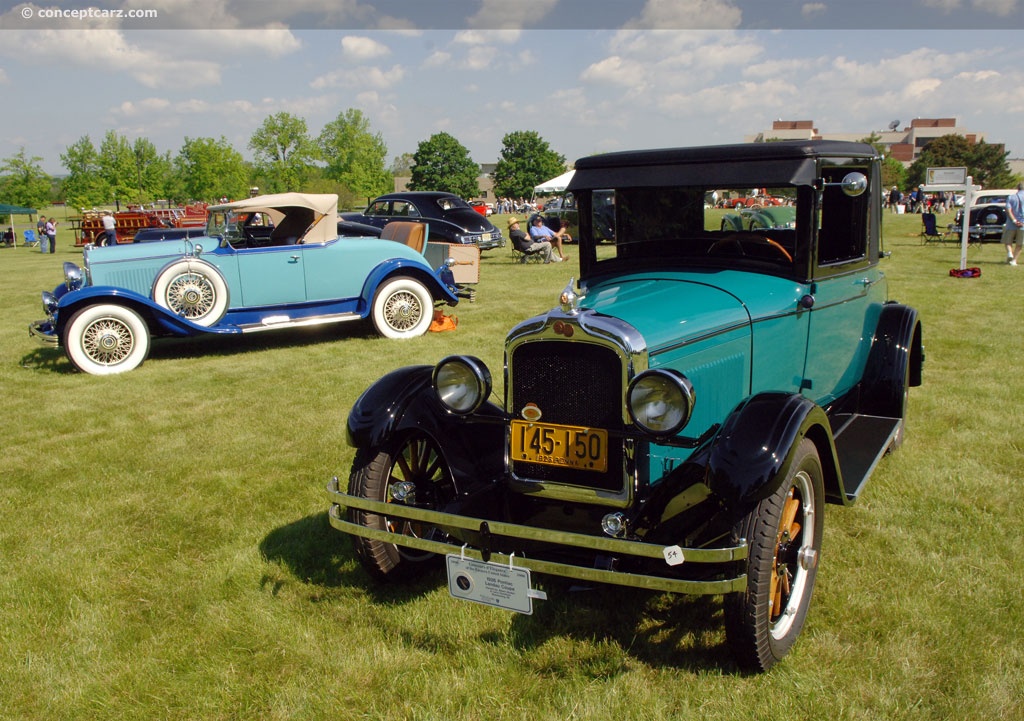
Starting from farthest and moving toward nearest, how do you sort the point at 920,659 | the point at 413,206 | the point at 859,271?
the point at 413,206 < the point at 859,271 < the point at 920,659

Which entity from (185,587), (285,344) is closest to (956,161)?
(285,344)

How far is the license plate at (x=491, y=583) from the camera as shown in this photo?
8.75 feet

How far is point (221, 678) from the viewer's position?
2.88 m

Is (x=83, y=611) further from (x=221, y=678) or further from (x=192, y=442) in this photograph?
(x=192, y=442)

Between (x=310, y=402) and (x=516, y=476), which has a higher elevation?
(x=516, y=476)

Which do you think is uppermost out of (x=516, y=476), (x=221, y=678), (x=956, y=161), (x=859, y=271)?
(x=956, y=161)

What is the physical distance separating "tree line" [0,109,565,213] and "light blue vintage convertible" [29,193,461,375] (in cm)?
3852

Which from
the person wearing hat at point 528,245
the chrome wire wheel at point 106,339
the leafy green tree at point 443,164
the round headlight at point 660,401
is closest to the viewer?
the round headlight at point 660,401

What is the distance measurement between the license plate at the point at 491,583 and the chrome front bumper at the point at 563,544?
31 mm

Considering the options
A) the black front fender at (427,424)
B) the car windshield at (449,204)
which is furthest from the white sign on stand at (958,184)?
the black front fender at (427,424)

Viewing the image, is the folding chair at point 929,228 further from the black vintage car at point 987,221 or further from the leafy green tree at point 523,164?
the leafy green tree at point 523,164

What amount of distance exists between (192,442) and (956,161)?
232 feet

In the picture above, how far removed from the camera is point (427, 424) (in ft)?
11.3

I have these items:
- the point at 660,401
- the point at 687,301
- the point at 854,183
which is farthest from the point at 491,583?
the point at 854,183
